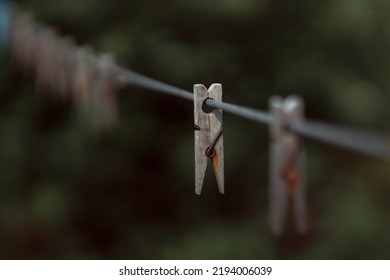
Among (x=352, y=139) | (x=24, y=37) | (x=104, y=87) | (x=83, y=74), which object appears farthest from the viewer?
(x=24, y=37)

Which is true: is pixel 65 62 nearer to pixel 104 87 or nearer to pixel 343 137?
pixel 104 87

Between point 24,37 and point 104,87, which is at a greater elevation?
point 24,37

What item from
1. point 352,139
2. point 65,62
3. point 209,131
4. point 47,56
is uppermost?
point 47,56

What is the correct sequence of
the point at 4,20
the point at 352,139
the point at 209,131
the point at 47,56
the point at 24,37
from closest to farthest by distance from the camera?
the point at 352,139, the point at 209,131, the point at 47,56, the point at 24,37, the point at 4,20

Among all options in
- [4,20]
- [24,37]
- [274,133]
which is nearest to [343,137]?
[274,133]

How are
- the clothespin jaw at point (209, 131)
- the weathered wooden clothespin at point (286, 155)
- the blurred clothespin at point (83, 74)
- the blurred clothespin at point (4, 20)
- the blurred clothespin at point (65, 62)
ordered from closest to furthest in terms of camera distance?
the weathered wooden clothespin at point (286, 155) < the clothespin jaw at point (209, 131) < the blurred clothespin at point (83, 74) < the blurred clothespin at point (65, 62) < the blurred clothespin at point (4, 20)

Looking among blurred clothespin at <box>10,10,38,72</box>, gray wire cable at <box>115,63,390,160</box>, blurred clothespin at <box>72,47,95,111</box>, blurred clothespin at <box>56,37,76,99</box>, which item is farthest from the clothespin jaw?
blurred clothespin at <box>10,10,38,72</box>

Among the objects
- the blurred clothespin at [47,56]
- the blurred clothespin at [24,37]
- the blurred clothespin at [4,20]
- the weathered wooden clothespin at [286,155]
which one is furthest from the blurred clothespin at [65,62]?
the weathered wooden clothespin at [286,155]

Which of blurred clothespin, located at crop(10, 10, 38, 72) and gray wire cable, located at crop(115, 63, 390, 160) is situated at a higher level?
blurred clothespin, located at crop(10, 10, 38, 72)

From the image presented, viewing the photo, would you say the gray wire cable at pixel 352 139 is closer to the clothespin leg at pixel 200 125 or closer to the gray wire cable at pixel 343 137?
the gray wire cable at pixel 343 137

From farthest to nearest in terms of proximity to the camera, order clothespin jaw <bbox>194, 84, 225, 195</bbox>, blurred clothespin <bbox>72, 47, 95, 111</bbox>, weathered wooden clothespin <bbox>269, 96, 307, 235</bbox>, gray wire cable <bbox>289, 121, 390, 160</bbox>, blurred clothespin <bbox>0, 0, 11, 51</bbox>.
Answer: blurred clothespin <bbox>0, 0, 11, 51</bbox>, blurred clothespin <bbox>72, 47, 95, 111</bbox>, clothespin jaw <bbox>194, 84, 225, 195</bbox>, weathered wooden clothespin <bbox>269, 96, 307, 235</bbox>, gray wire cable <bbox>289, 121, 390, 160</bbox>

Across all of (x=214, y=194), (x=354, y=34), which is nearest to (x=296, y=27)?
A: (x=354, y=34)

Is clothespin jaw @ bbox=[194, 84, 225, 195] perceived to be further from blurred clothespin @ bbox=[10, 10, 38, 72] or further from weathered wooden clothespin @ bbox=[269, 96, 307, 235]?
blurred clothespin @ bbox=[10, 10, 38, 72]
